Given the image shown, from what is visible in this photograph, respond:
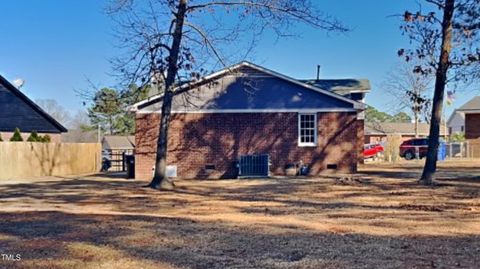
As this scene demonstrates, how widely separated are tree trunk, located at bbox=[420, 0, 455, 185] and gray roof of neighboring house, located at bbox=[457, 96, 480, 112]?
2457 cm

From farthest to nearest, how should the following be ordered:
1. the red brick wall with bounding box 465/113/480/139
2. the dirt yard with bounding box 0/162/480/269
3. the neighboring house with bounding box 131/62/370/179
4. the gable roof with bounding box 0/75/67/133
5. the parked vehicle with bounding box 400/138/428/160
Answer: the red brick wall with bounding box 465/113/480/139, the parked vehicle with bounding box 400/138/428/160, the gable roof with bounding box 0/75/67/133, the neighboring house with bounding box 131/62/370/179, the dirt yard with bounding box 0/162/480/269

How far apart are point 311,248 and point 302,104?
17339 mm

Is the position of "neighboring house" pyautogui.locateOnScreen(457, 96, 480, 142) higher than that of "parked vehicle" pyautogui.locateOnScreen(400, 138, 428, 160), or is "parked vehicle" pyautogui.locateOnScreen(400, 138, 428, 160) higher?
"neighboring house" pyautogui.locateOnScreen(457, 96, 480, 142)

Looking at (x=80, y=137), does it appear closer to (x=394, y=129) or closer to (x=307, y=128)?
(x=394, y=129)

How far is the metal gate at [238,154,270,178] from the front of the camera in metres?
24.2

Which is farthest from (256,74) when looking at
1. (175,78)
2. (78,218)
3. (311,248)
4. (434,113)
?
(311,248)

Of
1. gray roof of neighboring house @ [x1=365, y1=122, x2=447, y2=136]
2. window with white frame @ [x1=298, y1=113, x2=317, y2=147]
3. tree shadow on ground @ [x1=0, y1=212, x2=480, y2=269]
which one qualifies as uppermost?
gray roof of neighboring house @ [x1=365, y1=122, x2=447, y2=136]

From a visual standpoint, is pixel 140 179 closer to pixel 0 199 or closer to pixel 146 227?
pixel 0 199

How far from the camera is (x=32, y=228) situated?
9836mm

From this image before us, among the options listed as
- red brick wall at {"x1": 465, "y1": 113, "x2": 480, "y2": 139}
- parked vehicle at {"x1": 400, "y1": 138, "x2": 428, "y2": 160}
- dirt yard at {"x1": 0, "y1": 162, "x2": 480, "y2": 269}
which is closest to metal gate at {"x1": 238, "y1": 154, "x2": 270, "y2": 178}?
dirt yard at {"x1": 0, "y1": 162, "x2": 480, "y2": 269}

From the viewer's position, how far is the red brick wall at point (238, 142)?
24.7m

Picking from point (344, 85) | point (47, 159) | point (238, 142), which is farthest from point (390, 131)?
point (47, 159)

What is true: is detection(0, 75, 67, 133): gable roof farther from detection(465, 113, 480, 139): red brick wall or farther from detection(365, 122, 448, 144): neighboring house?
detection(365, 122, 448, 144): neighboring house

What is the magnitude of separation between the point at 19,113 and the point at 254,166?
779 inches
